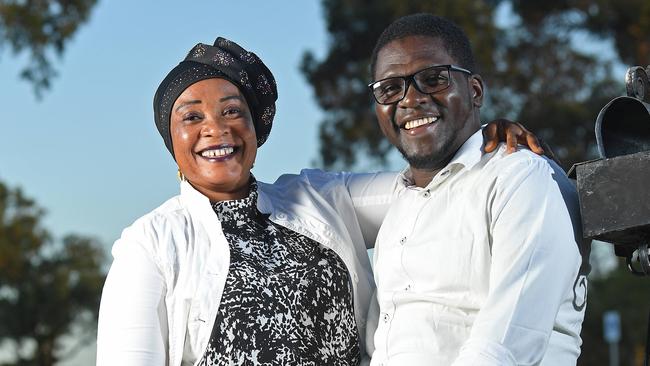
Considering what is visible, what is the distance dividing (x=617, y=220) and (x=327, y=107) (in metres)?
19.3

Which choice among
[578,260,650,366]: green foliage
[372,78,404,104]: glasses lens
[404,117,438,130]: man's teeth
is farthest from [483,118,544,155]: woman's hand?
[578,260,650,366]: green foliage

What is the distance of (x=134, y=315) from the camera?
350 cm

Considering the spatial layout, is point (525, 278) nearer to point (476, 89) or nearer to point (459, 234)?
point (459, 234)

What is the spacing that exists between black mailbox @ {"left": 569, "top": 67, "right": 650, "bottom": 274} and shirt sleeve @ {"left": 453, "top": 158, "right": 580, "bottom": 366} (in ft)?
0.29

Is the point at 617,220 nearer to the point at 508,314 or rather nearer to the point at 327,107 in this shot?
the point at 508,314

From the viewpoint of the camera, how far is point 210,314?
356 cm

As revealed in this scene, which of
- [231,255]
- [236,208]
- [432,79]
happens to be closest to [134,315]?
[231,255]

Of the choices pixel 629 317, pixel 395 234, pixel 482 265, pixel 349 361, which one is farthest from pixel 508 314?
pixel 629 317

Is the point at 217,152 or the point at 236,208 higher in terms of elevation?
the point at 217,152

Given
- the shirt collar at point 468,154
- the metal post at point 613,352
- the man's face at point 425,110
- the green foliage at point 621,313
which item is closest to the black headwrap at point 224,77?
the man's face at point 425,110

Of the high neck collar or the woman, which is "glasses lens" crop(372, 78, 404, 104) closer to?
the woman

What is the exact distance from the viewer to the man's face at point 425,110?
3.42 meters

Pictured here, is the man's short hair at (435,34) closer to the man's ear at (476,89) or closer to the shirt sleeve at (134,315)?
the man's ear at (476,89)

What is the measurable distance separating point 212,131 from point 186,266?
1.44ft
